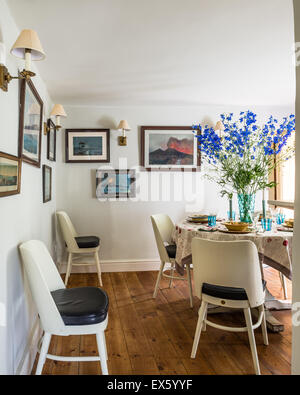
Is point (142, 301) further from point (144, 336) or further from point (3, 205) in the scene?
point (3, 205)

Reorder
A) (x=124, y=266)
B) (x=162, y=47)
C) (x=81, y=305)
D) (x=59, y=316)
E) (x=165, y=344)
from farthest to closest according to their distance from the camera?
1. (x=124, y=266)
2. (x=162, y=47)
3. (x=165, y=344)
4. (x=81, y=305)
5. (x=59, y=316)

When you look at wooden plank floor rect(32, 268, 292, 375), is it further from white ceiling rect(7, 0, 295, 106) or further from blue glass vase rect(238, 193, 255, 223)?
white ceiling rect(7, 0, 295, 106)

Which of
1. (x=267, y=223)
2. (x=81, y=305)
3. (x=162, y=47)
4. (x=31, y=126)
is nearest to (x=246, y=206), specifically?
(x=267, y=223)

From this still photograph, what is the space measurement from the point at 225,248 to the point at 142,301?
1.65m

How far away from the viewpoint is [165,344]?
2.43 meters

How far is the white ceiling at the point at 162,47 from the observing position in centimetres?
200

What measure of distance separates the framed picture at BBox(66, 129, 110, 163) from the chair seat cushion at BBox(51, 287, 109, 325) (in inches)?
98.9

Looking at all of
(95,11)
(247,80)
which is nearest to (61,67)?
(95,11)

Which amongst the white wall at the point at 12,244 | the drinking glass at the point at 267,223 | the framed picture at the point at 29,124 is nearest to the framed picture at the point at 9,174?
the white wall at the point at 12,244

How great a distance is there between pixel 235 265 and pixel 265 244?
0.51 meters

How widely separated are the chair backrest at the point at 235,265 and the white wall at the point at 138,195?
2.48 meters

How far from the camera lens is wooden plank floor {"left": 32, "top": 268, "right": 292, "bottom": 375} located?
2096 millimetres

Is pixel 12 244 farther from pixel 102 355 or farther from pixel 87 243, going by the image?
pixel 87 243

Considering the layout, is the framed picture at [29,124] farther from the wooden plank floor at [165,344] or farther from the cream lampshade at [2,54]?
the wooden plank floor at [165,344]
